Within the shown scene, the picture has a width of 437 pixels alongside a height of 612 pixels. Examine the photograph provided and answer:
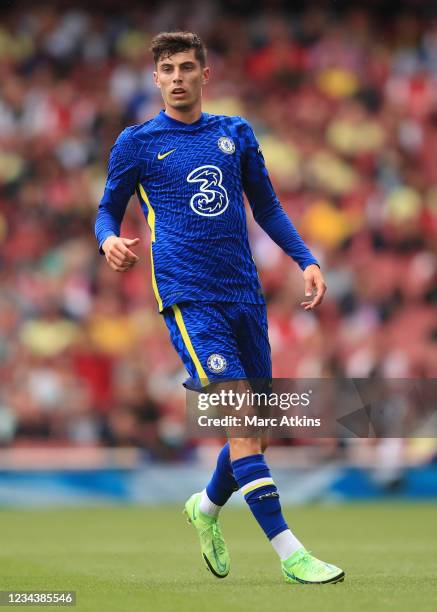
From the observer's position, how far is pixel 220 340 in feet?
19.1

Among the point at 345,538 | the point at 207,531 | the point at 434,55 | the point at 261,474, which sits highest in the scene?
the point at 434,55

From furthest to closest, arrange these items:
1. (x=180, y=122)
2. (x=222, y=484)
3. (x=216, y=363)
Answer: (x=222, y=484) → (x=180, y=122) → (x=216, y=363)

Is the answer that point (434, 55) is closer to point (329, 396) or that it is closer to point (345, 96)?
point (345, 96)

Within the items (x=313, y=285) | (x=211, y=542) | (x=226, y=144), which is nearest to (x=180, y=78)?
(x=226, y=144)

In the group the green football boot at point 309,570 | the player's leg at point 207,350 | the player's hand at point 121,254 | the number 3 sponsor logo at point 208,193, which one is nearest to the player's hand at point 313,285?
the player's leg at point 207,350

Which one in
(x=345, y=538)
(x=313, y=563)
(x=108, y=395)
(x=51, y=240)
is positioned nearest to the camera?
(x=313, y=563)

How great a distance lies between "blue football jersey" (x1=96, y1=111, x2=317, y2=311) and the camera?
5965mm

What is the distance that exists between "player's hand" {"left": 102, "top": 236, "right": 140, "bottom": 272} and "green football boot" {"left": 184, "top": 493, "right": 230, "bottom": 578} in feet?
4.54

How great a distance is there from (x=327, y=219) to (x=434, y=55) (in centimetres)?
343

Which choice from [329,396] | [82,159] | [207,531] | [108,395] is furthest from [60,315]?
[207,531]

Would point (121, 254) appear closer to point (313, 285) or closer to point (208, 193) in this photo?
point (208, 193)

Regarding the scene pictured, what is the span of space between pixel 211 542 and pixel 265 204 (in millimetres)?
1614

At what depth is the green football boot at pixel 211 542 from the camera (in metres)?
6.12

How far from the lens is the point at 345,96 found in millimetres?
18281
